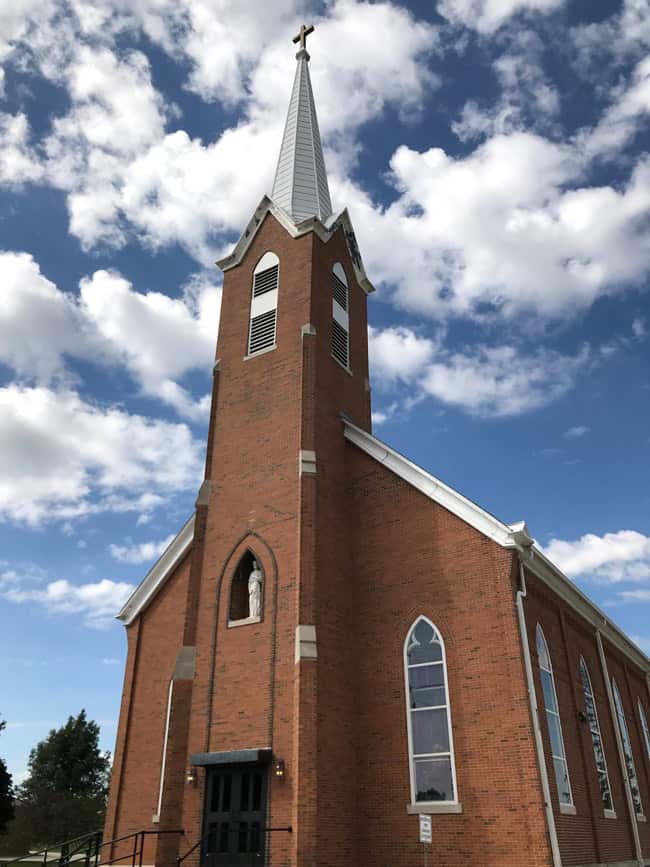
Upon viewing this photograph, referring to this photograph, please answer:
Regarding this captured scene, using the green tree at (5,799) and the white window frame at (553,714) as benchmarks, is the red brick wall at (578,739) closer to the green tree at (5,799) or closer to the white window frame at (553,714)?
the white window frame at (553,714)

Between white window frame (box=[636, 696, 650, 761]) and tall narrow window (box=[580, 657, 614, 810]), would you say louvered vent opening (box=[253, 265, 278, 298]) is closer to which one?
tall narrow window (box=[580, 657, 614, 810])

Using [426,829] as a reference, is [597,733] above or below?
above

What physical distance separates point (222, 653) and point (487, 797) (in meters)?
6.13

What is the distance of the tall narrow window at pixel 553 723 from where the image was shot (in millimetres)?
15309

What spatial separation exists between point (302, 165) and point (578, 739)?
62.7 feet

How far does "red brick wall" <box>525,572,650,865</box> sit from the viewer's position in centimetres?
1481

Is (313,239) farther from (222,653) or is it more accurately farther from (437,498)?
(222,653)

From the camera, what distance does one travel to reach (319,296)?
→ 20000 millimetres

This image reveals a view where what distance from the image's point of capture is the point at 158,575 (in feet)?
68.8

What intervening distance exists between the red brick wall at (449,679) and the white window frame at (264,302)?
4770 millimetres

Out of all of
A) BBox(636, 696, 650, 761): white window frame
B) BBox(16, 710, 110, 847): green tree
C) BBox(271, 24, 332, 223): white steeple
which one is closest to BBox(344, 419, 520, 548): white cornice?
BBox(271, 24, 332, 223): white steeple

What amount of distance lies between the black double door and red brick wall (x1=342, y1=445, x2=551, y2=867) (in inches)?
77.4

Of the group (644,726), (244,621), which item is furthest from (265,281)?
(644,726)

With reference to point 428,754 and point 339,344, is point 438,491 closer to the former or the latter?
point 428,754
